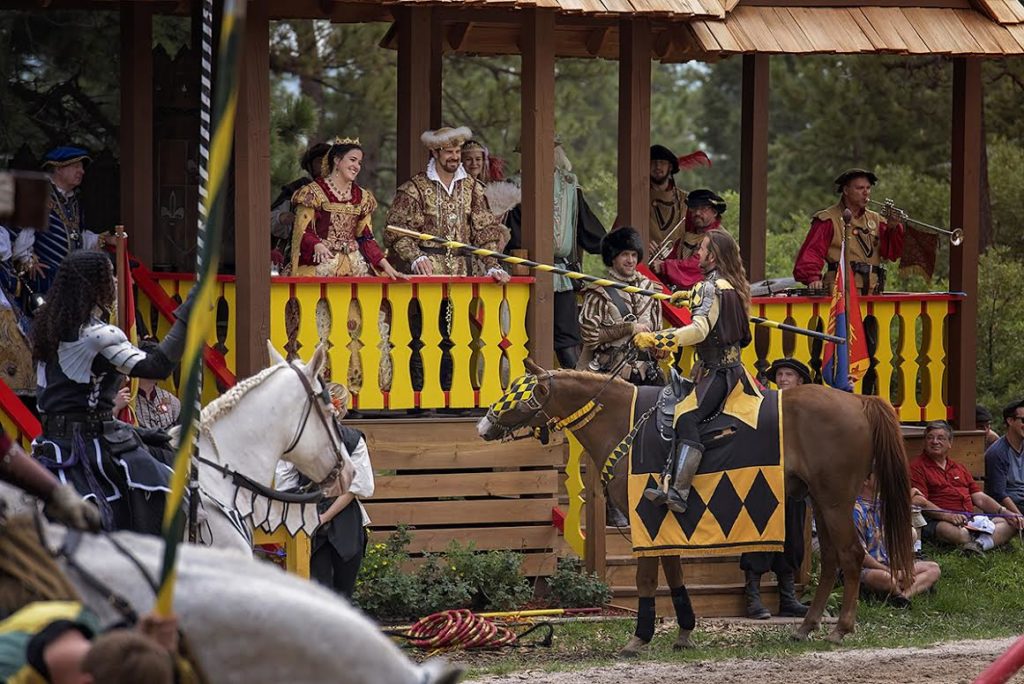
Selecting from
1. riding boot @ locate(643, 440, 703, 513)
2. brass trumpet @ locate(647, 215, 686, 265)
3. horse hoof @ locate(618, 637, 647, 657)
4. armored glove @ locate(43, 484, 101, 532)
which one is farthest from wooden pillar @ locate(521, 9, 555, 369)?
armored glove @ locate(43, 484, 101, 532)

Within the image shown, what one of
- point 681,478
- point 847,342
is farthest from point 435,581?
point 847,342

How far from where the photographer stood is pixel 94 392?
798 cm

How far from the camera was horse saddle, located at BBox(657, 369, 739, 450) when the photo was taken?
11008 mm

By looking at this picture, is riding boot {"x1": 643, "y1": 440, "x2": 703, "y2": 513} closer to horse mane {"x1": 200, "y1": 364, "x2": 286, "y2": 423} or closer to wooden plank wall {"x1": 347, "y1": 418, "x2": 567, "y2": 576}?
wooden plank wall {"x1": 347, "y1": 418, "x2": 567, "y2": 576}

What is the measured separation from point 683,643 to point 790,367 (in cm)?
259

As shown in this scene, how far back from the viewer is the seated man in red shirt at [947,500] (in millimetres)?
13578

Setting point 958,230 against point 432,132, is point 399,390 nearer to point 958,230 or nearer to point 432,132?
point 432,132

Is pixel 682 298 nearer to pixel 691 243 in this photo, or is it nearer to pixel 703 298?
pixel 703 298

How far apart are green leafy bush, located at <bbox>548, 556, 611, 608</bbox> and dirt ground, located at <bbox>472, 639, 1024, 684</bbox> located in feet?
4.78

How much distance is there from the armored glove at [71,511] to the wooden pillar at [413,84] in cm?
932

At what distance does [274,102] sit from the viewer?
19.3 m

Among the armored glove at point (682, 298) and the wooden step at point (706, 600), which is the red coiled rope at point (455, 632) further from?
the armored glove at point (682, 298)

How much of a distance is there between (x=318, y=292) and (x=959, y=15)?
5.48 metres

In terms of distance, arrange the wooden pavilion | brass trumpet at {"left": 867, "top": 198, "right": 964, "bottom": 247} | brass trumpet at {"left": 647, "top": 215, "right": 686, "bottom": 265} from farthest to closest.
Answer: brass trumpet at {"left": 867, "top": 198, "right": 964, "bottom": 247}
brass trumpet at {"left": 647, "top": 215, "right": 686, "bottom": 265}
the wooden pavilion
